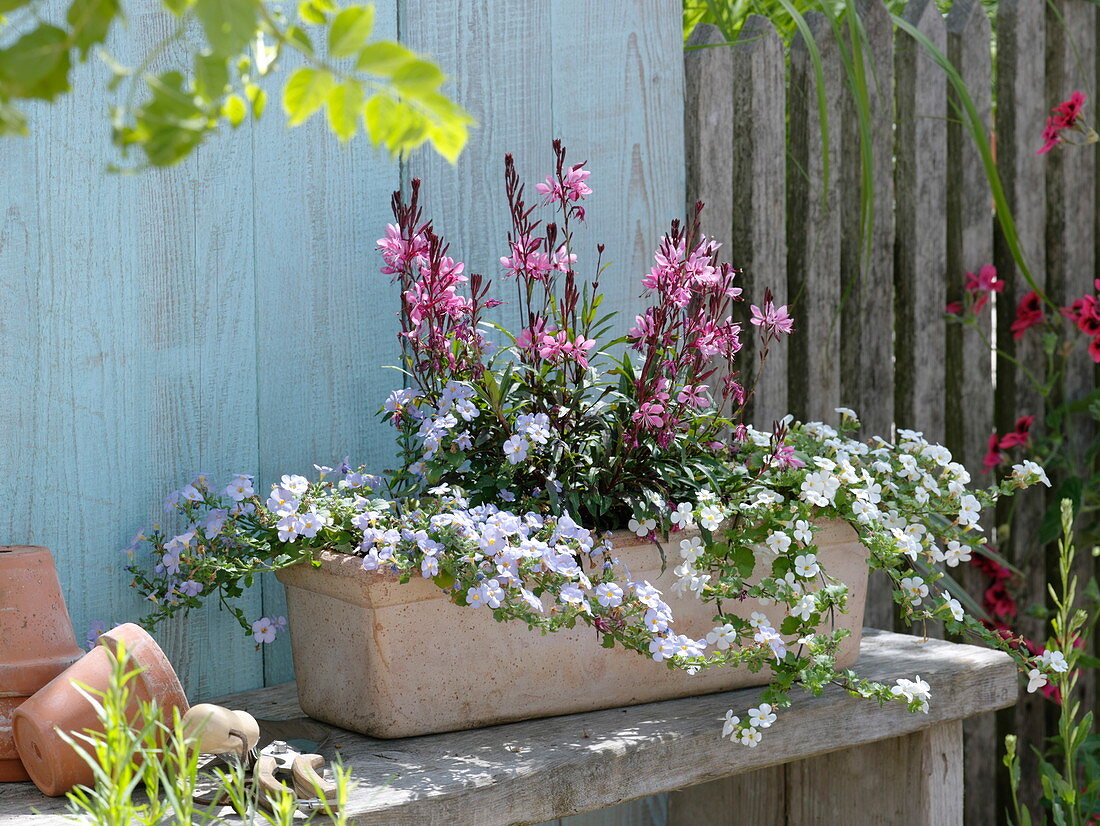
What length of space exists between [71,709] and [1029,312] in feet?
6.44

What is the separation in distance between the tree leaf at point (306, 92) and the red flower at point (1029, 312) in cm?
219

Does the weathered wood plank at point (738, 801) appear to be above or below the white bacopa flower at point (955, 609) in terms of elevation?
below

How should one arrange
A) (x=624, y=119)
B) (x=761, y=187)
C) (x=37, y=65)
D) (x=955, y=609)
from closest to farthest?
1. (x=37, y=65)
2. (x=955, y=609)
3. (x=624, y=119)
4. (x=761, y=187)

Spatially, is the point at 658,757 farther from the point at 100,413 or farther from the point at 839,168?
the point at 839,168

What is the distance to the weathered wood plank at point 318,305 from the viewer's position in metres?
1.72

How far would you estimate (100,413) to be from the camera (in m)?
1.57

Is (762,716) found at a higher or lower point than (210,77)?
lower

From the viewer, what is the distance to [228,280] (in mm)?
1679

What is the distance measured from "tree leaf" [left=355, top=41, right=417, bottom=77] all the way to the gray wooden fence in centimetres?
165

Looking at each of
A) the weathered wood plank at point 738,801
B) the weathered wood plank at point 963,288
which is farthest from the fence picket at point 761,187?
the weathered wood plank at point 738,801

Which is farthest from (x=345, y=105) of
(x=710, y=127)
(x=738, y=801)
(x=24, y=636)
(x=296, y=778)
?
(x=738, y=801)

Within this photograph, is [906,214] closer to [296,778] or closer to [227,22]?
[296,778]

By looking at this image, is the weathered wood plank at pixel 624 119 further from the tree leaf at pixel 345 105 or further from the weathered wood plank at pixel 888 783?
the tree leaf at pixel 345 105

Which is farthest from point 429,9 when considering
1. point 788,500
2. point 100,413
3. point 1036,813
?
point 1036,813
